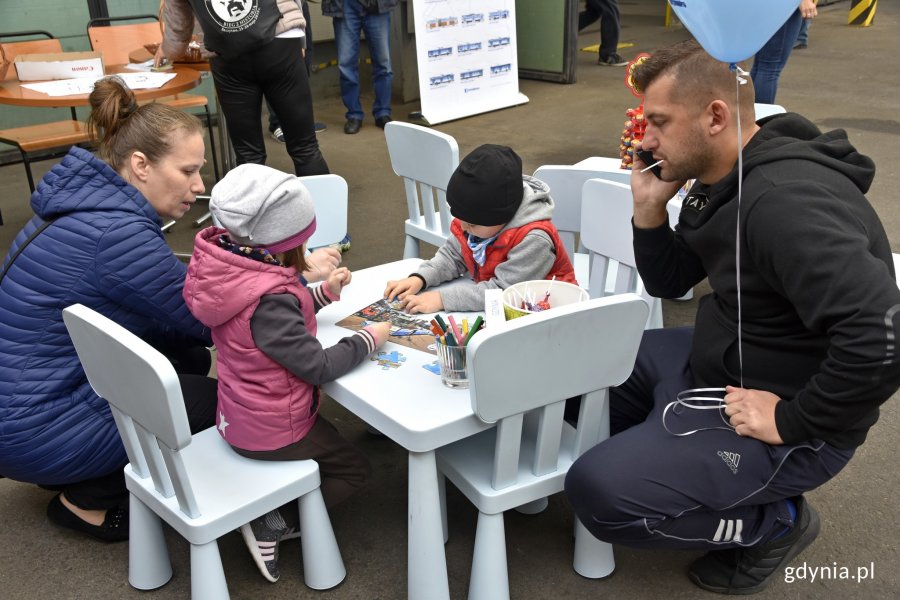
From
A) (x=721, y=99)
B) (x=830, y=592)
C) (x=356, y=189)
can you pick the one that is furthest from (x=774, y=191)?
(x=356, y=189)

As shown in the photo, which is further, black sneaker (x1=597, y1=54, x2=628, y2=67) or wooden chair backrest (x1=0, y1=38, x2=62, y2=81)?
black sneaker (x1=597, y1=54, x2=628, y2=67)

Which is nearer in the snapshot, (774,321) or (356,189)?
(774,321)

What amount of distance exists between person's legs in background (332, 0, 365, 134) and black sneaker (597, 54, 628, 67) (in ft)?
10.3

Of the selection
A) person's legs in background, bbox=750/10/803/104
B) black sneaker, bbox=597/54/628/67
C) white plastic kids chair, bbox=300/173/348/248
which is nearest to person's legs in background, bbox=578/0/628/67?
black sneaker, bbox=597/54/628/67

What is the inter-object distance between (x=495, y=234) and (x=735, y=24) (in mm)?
825

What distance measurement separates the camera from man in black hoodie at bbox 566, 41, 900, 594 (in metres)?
1.59

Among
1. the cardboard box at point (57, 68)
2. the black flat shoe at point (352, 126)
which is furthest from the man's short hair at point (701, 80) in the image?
the black flat shoe at point (352, 126)

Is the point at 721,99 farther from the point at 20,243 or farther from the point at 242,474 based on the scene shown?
the point at 20,243

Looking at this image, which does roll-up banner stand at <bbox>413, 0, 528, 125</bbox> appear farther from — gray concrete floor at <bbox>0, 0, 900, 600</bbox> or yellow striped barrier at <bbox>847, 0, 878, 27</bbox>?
yellow striped barrier at <bbox>847, 0, 878, 27</bbox>

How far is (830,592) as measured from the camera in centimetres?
205

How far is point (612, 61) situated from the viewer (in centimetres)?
841

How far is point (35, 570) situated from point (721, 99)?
209 cm

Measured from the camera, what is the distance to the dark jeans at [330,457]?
6.48 feet

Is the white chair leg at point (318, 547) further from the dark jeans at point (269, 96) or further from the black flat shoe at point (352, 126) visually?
the black flat shoe at point (352, 126)
